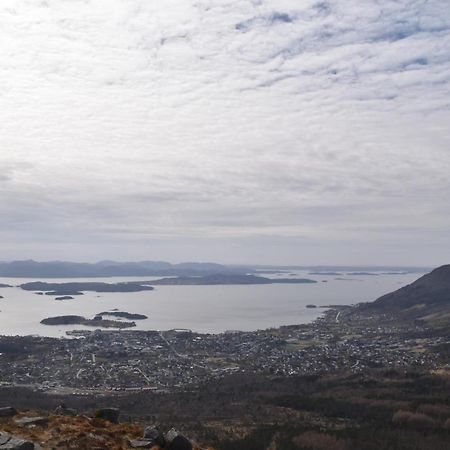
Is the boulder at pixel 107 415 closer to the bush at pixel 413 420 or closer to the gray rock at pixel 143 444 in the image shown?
the gray rock at pixel 143 444

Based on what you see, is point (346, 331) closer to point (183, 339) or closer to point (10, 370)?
point (183, 339)

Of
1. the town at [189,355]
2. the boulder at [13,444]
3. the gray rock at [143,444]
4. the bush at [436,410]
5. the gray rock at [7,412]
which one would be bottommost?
the town at [189,355]

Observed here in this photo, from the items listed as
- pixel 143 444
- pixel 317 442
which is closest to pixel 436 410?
pixel 317 442

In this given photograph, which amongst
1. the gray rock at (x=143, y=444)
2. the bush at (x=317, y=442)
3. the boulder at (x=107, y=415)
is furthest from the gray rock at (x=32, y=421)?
the bush at (x=317, y=442)

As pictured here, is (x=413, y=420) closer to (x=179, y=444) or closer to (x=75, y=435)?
(x=179, y=444)

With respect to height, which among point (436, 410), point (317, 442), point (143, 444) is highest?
point (143, 444)

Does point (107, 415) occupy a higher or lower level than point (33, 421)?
lower

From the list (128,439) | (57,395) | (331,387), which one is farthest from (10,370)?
(128,439)

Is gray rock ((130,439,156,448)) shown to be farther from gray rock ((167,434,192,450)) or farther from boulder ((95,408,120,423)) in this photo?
boulder ((95,408,120,423))
